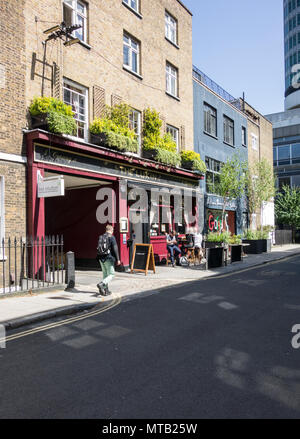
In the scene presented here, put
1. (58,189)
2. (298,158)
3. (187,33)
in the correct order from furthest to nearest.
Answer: (298,158) < (187,33) < (58,189)

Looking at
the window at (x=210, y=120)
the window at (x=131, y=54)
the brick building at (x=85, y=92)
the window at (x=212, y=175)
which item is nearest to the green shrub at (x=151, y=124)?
the brick building at (x=85, y=92)

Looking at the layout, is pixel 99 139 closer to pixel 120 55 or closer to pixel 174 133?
pixel 120 55

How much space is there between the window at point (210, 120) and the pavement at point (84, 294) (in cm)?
1085

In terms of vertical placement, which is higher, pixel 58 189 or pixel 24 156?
pixel 24 156

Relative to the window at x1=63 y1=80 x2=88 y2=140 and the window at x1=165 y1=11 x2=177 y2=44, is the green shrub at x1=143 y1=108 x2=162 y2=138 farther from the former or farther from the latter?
the window at x1=165 y1=11 x2=177 y2=44

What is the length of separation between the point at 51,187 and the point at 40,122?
85.2 inches

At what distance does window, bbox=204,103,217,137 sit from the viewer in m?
22.3

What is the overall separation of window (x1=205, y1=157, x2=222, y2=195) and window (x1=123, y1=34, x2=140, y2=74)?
7.71 metres

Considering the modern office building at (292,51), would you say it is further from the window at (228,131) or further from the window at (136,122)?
the window at (136,122)

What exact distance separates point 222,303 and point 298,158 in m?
46.4

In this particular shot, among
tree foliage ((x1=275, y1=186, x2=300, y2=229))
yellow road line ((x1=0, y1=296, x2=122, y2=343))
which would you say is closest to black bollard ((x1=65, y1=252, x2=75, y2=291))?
yellow road line ((x1=0, y1=296, x2=122, y2=343))

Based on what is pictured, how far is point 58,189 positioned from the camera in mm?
10211
